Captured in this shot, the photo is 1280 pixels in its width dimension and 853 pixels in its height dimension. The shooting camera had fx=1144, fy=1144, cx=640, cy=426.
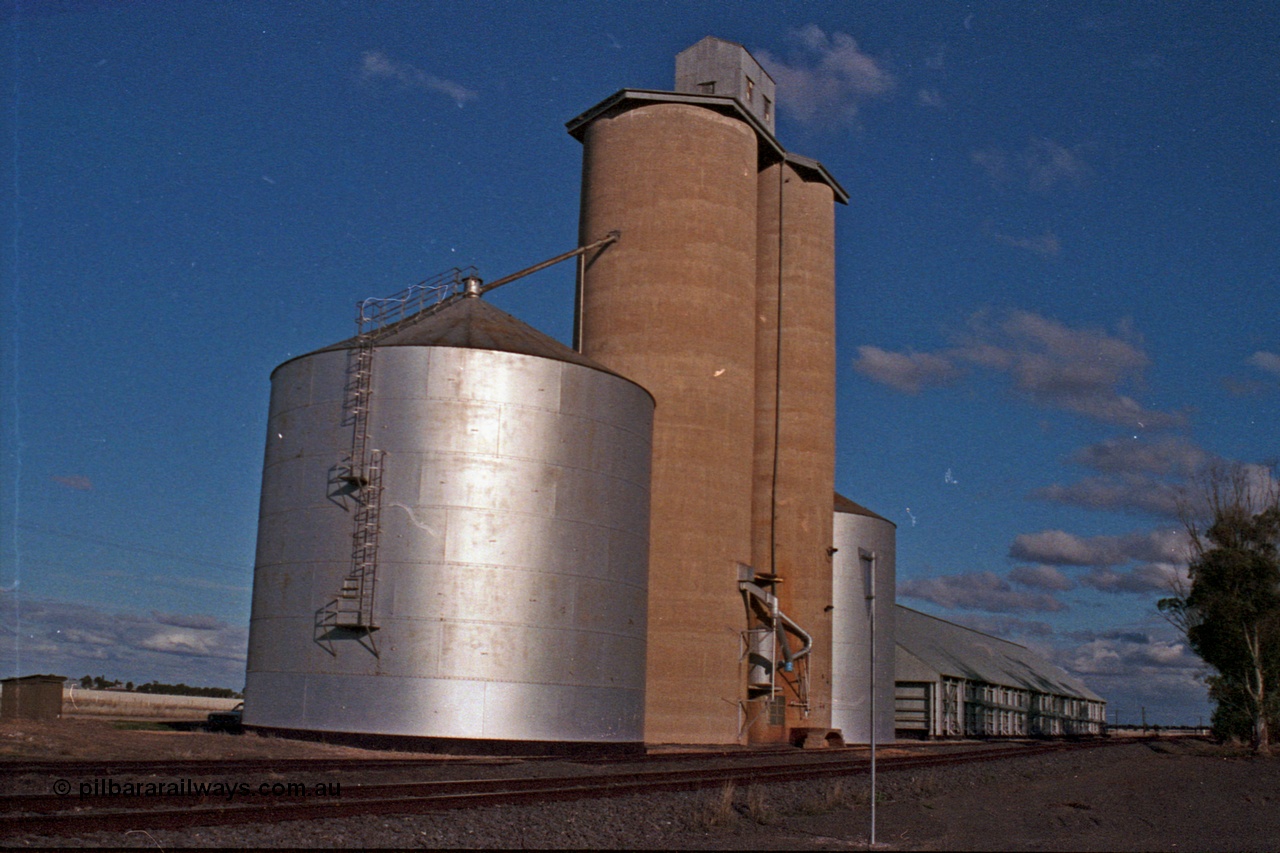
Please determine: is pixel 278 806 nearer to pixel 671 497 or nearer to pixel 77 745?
pixel 77 745

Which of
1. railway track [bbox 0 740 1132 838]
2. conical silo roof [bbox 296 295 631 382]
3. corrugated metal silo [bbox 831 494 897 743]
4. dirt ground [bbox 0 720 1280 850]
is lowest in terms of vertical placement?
dirt ground [bbox 0 720 1280 850]

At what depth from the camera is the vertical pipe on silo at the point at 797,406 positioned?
42156 millimetres

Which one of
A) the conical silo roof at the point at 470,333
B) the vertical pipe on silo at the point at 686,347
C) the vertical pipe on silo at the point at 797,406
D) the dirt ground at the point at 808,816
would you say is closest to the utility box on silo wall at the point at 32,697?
the dirt ground at the point at 808,816

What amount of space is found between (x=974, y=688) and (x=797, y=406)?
3502cm

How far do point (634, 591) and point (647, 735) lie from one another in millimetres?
6616

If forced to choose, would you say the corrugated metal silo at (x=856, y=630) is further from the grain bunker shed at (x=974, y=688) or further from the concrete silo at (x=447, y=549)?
the concrete silo at (x=447, y=549)

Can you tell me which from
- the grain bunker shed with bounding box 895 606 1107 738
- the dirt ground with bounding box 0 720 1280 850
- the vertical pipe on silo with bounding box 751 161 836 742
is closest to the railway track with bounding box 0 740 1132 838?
the dirt ground with bounding box 0 720 1280 850

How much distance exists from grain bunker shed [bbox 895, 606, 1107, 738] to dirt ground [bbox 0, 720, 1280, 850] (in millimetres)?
35463

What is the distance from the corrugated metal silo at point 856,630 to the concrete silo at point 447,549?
16529 mm

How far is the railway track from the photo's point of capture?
38.9 ft

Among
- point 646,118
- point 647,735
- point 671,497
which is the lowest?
point 647,735

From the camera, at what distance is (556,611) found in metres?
27.6

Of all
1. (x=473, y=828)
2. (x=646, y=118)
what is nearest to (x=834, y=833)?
(x=473, y=828)

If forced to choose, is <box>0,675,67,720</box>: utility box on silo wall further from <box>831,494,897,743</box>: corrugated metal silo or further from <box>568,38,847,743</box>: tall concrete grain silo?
<box>831,494,897,743</box>: corrugated metal silo
